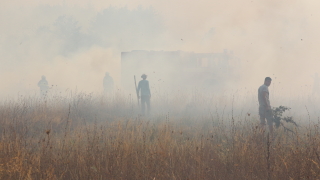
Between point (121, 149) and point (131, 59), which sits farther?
point (131, 59)

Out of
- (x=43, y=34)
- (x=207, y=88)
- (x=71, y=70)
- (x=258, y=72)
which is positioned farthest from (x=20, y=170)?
(x=71, y=70)

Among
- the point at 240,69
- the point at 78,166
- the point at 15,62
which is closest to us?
the point at 78,166

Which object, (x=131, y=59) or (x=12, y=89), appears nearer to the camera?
(x=131, y=59)

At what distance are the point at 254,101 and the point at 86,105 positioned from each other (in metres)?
7.26

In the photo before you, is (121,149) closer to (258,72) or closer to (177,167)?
(177,167)

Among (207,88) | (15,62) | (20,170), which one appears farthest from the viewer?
(15,62)

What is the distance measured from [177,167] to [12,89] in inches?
963

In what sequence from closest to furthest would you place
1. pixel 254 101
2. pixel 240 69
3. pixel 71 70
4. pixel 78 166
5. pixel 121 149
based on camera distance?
pixel 78 166 → pixel 121 149 → pixel 254 101 → pixel 240 69 → pixel 71 70

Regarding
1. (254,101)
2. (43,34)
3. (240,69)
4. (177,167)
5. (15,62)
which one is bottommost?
(177,167)

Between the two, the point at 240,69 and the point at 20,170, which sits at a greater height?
the point at 240,69

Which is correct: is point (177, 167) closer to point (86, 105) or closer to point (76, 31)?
point (86, 105)

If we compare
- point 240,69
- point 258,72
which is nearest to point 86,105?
point 240,69

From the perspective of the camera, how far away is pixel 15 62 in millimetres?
27109

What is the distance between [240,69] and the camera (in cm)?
2031
